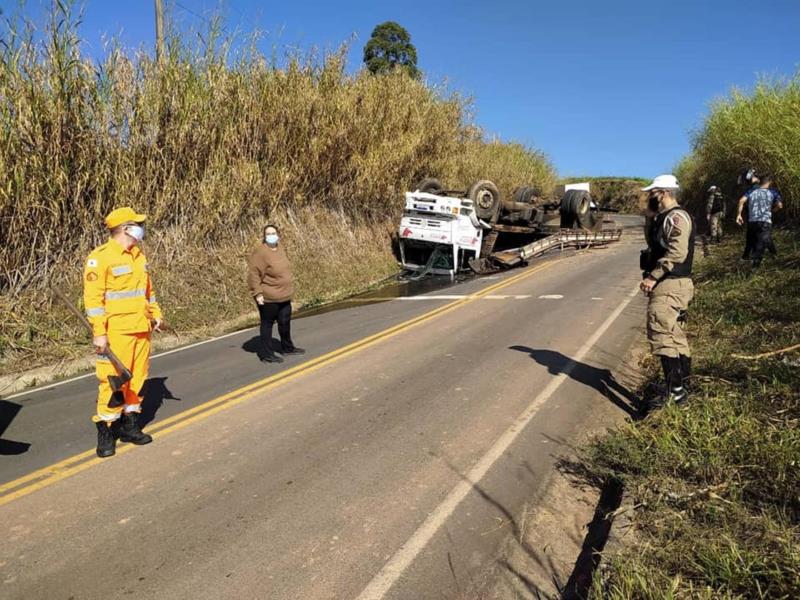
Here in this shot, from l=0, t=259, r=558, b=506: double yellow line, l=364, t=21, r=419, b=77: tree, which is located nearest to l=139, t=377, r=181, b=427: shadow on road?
l=0, t=259, r=558, b=506: double yellow line

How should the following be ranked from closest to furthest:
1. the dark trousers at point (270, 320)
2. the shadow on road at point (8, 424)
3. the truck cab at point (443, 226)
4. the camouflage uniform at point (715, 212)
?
the shadow on road at point (8, 424)
the dark trousers at point (270, 320)
the truck cab at point (443, 226)
the camouflage uniform at point (715, 212)

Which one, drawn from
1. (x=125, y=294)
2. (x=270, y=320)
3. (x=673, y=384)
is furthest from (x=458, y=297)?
(x=125, y=294)

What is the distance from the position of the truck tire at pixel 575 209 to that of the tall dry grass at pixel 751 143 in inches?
203

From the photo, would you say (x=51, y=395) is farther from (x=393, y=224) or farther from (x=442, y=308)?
(x=393, y=224)

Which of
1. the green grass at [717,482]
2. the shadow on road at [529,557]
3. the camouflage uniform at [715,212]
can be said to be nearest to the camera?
the green grass at [717,482]

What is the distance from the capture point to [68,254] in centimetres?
988

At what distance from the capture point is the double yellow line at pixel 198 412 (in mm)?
4172

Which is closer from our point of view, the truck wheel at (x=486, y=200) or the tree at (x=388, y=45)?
the truck wheel at (x=486, y=200)

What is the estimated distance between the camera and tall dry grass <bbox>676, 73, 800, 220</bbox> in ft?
41.7

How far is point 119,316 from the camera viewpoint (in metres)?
4.53

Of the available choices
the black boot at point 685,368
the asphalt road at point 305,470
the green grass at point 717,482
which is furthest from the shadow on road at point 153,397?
the black boot at point 685,368

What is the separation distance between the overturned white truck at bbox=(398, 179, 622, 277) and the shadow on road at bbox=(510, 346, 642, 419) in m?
8.26

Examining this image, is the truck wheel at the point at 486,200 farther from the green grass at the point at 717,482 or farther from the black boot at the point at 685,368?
the black boot at the point at 685,368

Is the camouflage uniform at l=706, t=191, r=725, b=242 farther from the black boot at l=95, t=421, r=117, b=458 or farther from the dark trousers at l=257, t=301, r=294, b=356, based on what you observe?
the black boot at l=95, t=421, r=117, b=458
